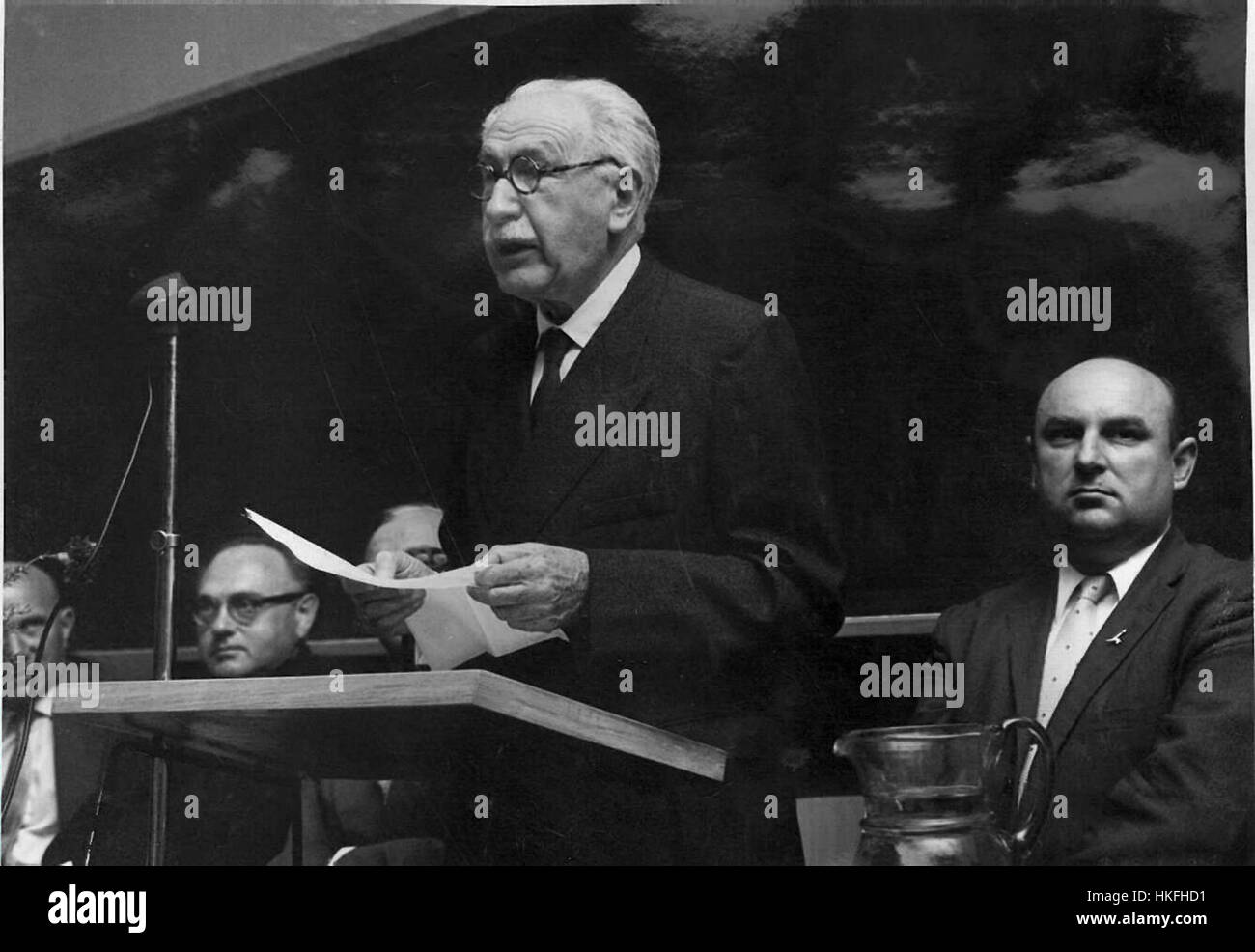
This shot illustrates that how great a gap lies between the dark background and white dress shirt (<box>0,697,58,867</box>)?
0.24 m

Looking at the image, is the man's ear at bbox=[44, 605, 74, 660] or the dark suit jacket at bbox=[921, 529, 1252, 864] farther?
the man's ear at bbox=[44, 605, 74, 660]

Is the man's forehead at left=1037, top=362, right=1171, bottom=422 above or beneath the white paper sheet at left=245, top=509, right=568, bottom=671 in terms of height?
above

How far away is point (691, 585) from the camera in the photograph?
348 centimetres

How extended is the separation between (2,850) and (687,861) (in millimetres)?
1411

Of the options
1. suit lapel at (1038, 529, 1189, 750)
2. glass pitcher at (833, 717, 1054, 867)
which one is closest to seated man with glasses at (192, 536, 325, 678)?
glass pitcher at (833, 717, 1054, 867)

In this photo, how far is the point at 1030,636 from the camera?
3502mm

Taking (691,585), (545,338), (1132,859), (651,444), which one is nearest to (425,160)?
(545,338)

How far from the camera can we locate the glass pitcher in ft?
10.9

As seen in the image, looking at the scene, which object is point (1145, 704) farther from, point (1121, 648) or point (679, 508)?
point (679, 508)

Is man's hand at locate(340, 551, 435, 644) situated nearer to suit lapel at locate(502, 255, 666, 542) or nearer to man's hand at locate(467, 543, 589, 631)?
man's hand at locate(467, 543, 589, 631)

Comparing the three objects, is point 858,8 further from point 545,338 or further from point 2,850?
point 2,850

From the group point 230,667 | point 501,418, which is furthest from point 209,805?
point 501,418

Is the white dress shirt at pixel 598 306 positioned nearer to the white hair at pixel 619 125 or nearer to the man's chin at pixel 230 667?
the white hair at pixel 619 125

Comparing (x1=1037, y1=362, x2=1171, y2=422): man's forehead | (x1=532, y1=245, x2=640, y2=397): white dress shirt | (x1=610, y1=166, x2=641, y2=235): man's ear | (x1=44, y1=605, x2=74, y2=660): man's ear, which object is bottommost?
(x1=44, y1=605, x2=74, y2=660): man's ear
